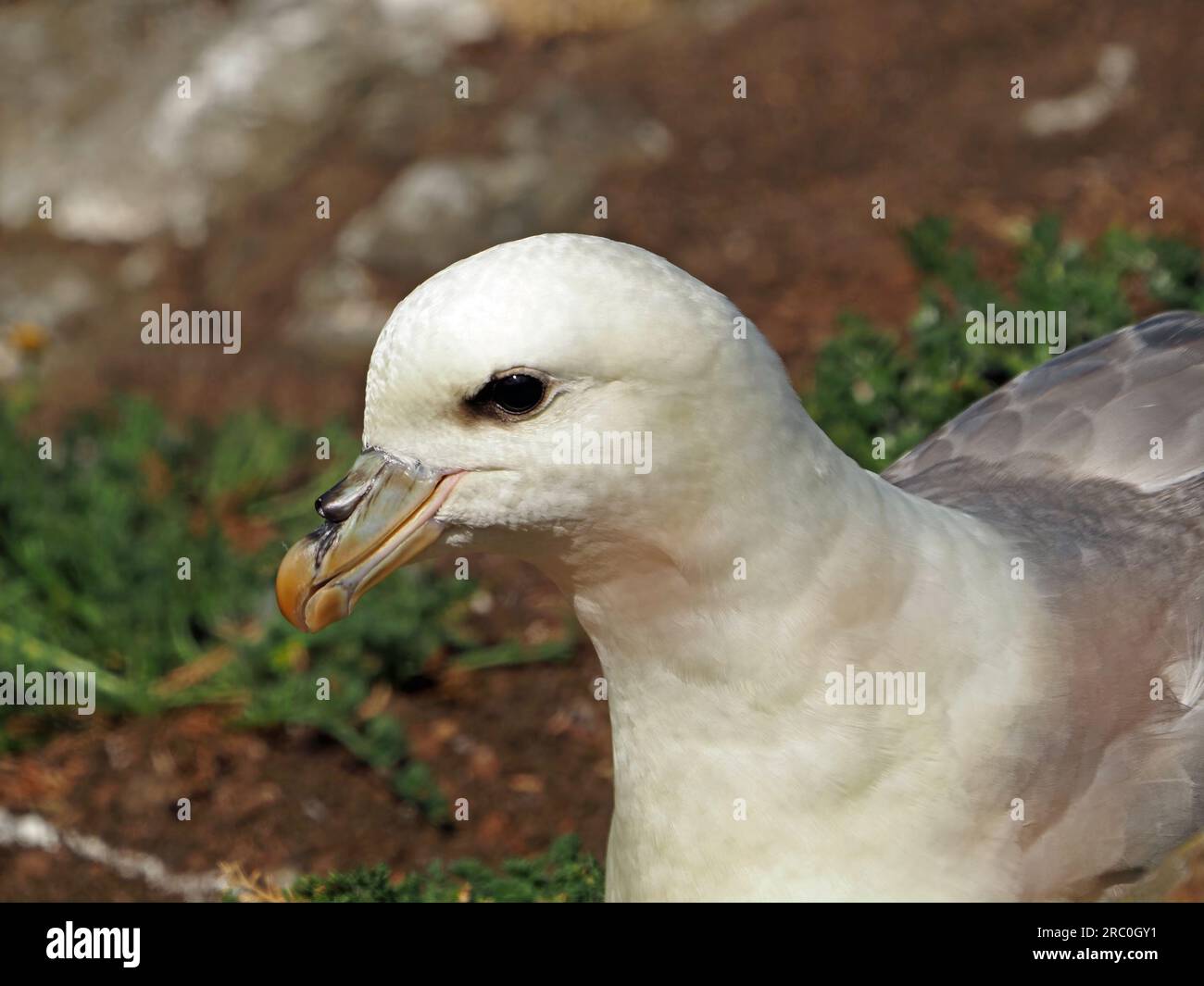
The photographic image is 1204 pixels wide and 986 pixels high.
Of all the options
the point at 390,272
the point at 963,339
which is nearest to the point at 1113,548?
the point at 963,339

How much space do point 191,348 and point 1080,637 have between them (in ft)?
17.7

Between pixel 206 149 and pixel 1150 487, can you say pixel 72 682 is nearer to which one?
pixel 1150 487

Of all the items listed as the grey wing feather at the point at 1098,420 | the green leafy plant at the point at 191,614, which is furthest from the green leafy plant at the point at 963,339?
the green leafy plant at the point at 191,614

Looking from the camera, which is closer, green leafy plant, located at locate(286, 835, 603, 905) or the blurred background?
green leafy plant, located at locate(286, 835, 603, 905)

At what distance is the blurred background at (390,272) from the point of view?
14.7ft

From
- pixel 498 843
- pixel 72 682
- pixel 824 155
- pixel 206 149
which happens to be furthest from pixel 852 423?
pixel 206 149

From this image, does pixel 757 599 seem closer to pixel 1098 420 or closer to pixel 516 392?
pixel 516 392

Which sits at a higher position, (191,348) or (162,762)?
(191,348)

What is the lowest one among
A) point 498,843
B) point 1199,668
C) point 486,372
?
point 498,843

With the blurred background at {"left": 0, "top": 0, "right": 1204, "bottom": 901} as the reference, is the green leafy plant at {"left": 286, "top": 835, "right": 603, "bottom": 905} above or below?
below

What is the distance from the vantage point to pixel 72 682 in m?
4.68

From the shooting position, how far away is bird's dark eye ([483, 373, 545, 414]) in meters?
2.38

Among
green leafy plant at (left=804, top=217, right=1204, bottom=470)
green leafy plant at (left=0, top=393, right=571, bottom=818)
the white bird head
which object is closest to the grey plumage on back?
the white bird head

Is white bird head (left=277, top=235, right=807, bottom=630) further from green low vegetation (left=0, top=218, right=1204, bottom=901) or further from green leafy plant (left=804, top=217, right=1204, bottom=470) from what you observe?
green leafy plant (left=804, top=217, right=1204, bottom=470)
